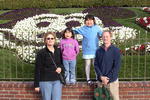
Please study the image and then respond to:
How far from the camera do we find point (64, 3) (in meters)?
23.3

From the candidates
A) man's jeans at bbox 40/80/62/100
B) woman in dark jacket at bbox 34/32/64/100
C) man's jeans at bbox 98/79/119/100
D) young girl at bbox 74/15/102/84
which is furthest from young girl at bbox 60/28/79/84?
man's jeans at bbox 98/79/119/100

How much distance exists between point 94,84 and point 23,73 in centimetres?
233

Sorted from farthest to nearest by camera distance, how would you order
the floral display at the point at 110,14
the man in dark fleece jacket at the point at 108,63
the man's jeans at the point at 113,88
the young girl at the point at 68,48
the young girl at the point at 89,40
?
the floral display at the point at 110,14, the young girl at the point at 89,40, the young girl at the point at 68,48, the man's jeans at the point at 113,88, the man in dark fleece jacket at the point at 108,63

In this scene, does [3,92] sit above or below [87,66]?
below

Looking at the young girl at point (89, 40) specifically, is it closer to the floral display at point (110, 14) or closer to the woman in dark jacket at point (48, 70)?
the woman in dark jacket at point (48, 70)

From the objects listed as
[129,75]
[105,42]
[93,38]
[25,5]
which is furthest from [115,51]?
[25,5]

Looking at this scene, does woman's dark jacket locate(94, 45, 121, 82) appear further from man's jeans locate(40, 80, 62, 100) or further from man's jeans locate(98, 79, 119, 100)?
man's jeans locate(40, 80, 62, 100)

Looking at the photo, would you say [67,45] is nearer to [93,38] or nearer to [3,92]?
[93,38]

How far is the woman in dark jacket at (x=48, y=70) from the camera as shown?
6.89 meters

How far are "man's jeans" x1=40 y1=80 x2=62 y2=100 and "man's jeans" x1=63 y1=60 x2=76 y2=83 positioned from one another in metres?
0.84

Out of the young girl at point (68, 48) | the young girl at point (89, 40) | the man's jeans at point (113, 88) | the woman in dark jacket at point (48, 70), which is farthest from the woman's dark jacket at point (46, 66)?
the young girl at point (89, 40)

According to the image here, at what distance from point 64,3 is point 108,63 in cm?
1670

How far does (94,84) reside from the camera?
25.8 ft

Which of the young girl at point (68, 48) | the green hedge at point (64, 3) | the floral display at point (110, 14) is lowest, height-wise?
the young girl at point (68, 48)
